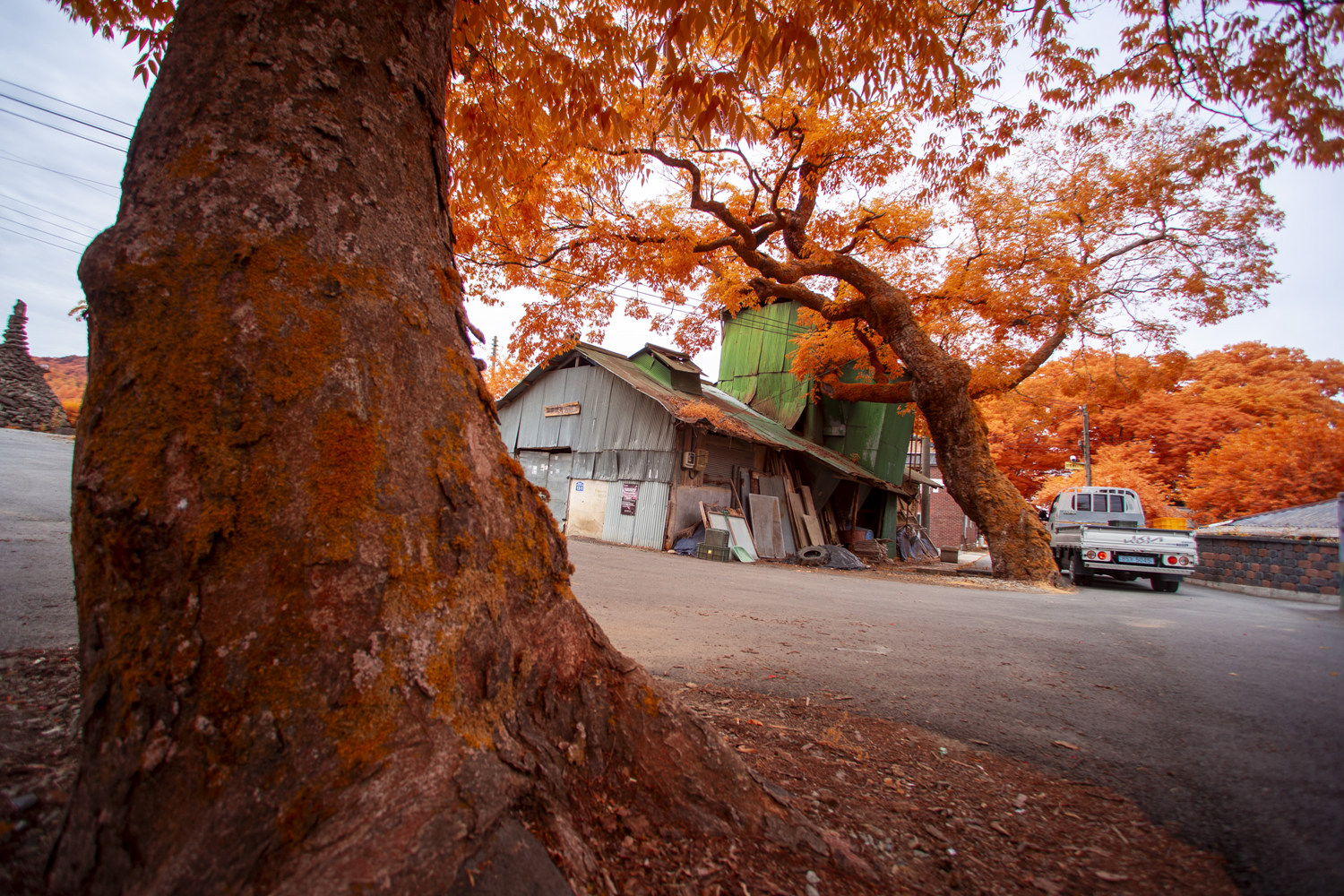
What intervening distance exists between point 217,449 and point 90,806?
69 centimetres

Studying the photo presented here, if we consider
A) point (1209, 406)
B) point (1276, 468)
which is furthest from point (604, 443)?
point (1209, 406)

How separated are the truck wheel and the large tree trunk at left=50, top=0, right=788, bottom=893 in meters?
13.9

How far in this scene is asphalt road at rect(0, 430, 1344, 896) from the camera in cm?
194

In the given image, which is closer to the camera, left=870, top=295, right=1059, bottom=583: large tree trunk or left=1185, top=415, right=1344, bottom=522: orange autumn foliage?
left=1185, top=415, right=1344, bottom=522: orange autumn foliage

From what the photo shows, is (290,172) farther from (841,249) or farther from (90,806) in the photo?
(841,249)

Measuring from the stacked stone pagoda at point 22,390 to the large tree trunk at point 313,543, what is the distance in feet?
113

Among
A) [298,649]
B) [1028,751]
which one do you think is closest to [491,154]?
[298,649]

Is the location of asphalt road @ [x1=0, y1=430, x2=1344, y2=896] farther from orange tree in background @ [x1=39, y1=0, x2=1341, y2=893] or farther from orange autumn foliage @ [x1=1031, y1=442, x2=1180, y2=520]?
orange autumn foliage @ [x1=1031, y1=442, x2=1180, y2=520]

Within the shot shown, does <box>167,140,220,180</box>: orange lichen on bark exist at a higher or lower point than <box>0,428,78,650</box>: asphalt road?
higher

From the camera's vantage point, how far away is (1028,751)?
2461mm

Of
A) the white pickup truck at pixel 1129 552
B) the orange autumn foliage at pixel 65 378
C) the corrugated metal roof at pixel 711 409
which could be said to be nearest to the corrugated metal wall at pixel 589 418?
the corrugated metal roof at pixel 711 409

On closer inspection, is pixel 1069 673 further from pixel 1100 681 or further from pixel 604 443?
pixel 604 443

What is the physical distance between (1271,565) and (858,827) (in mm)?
16252

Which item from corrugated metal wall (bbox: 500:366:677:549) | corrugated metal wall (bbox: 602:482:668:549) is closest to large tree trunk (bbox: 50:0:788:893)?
corrugated metal wall (bbox: 500:366:677:549)
